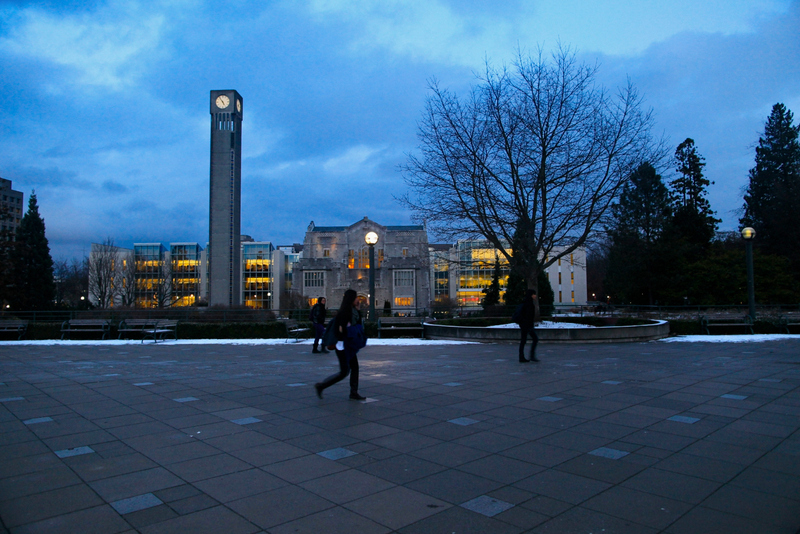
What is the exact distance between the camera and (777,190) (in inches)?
1578

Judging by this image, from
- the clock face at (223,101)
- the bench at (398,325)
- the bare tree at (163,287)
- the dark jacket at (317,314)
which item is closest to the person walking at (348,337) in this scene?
the dark jacket at (317,314)

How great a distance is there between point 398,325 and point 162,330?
9529 millimetres

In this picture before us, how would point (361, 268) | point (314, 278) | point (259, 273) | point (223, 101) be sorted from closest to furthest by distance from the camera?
1. point (223, 101)
2. point (314, 278)
3. point (361, 268)
4. point (259, 273)

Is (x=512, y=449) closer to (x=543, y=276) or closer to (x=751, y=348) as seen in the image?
(x=751, y=348)

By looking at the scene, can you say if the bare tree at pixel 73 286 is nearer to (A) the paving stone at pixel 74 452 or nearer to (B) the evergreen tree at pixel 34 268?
(B) the evergreen tree at pixel 34 268

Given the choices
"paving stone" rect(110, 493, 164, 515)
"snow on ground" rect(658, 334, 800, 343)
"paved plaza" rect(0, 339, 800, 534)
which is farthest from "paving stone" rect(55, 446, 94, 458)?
"snow on ground" rect(658, 334, 800, 343)

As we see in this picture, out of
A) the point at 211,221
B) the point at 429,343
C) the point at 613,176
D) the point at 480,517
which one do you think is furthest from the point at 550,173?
the point at 211,221

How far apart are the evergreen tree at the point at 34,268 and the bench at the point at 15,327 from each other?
27725mm

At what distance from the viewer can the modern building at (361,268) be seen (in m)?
78.6

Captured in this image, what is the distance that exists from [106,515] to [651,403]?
688cm

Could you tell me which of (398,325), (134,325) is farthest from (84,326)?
(398,325)

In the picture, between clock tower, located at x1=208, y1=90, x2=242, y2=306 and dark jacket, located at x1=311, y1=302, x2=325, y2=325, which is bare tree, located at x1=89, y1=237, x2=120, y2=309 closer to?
clock tower, located at x1=208, y1=90, x2=242, y2=306

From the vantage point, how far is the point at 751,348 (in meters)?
15.0

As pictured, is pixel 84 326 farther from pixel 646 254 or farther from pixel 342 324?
pixel 646 254
